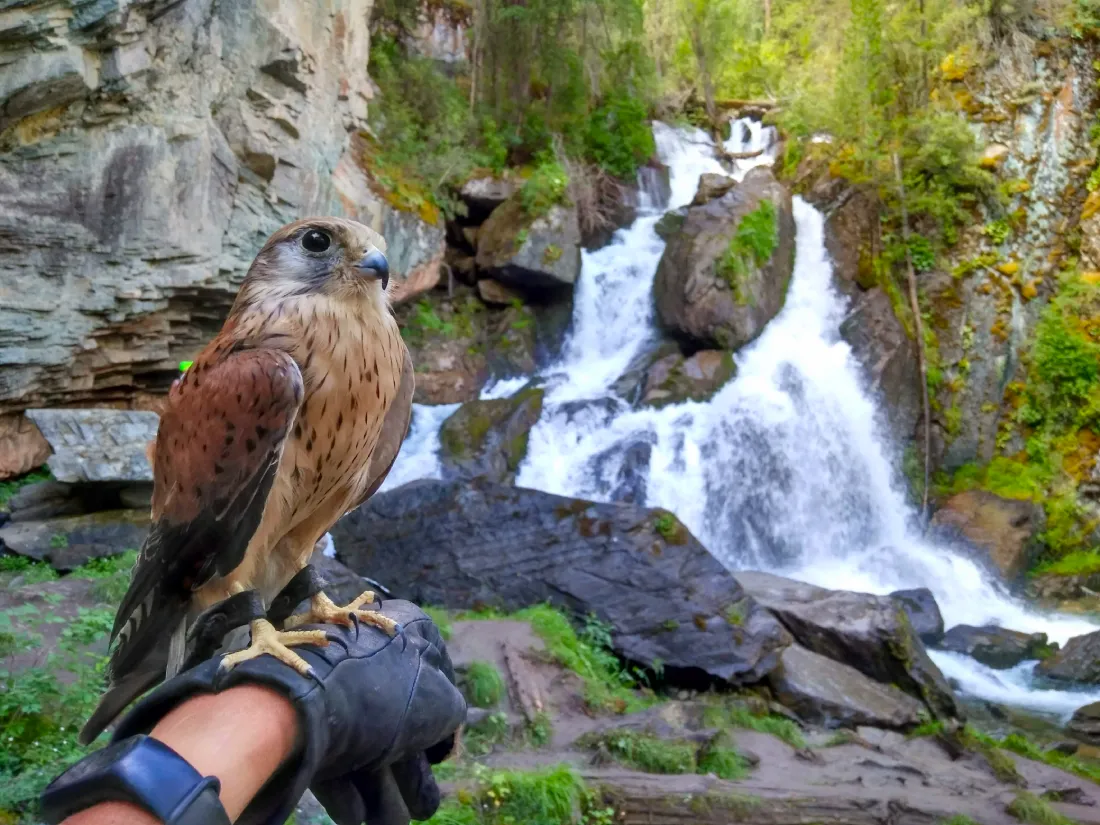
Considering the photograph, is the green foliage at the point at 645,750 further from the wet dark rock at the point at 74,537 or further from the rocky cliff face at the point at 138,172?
the rocky cliff face at the point at 138,172

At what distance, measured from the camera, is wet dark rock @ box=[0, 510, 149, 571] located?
7.39 m

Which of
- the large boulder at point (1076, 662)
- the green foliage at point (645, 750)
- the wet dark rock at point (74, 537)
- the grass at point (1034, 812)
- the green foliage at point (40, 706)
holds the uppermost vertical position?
the green foliage at point (40, 706)

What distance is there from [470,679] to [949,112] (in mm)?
12789

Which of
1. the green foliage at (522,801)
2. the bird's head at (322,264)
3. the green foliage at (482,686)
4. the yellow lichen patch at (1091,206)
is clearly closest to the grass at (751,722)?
the green foliage at (482,686)

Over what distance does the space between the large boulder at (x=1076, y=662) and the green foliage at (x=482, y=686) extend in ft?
21.1

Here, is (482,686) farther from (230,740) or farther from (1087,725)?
(1087,725)

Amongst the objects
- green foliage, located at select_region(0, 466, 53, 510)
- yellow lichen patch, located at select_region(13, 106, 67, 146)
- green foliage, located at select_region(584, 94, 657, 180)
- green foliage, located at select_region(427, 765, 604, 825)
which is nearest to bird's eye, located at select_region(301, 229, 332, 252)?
green foliage, located at select_region(427, 765, 604, 825)

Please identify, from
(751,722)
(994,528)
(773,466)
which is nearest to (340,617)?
(751,722)

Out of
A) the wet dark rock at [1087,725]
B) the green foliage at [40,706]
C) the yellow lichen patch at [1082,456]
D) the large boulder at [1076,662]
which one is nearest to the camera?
the green foliage at [40,706]

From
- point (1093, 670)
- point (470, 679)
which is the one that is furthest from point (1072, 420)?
point (470, 679)

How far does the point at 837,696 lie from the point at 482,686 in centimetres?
337

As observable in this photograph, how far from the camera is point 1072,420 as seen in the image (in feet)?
40.6

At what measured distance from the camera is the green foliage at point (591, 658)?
248 inches

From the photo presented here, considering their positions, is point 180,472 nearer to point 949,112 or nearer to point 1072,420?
point 1072,420
